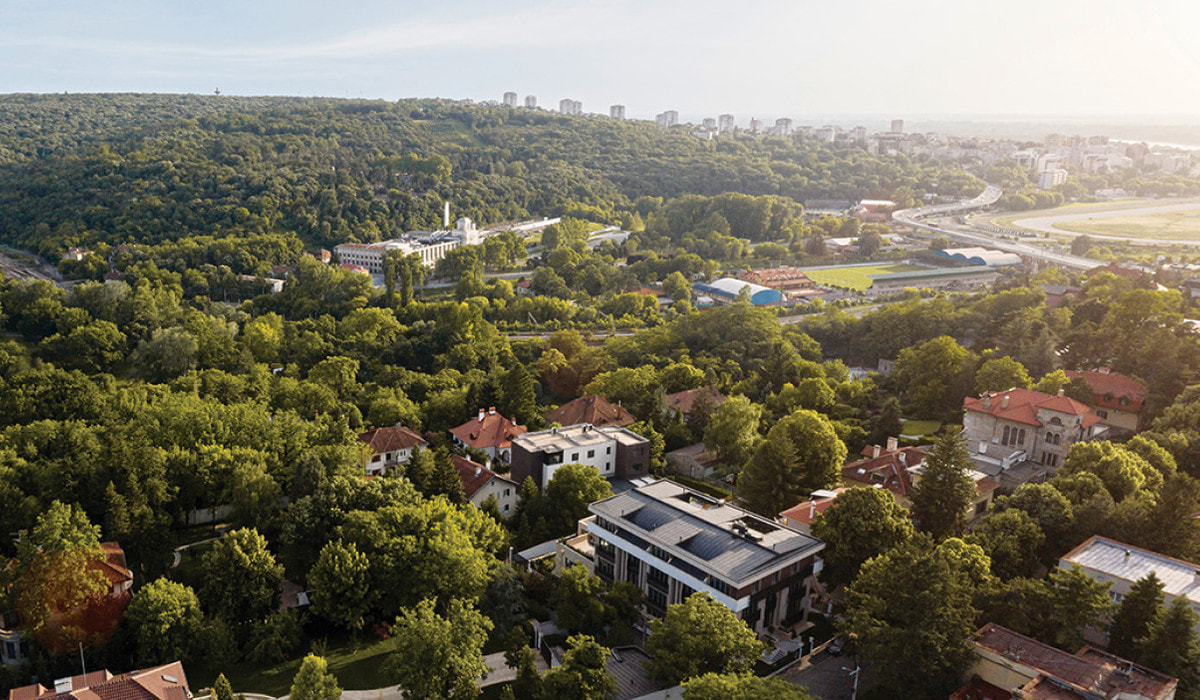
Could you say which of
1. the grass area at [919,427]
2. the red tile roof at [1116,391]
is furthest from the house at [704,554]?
the red tile roof at [1116,391]

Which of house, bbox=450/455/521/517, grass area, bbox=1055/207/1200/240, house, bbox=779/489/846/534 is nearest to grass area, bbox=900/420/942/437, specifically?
house, bbox=779/489/846/534

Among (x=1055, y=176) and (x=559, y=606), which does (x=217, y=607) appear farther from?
(x=1055, y=176)

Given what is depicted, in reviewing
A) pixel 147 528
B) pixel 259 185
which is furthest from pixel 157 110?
pixel 147 528

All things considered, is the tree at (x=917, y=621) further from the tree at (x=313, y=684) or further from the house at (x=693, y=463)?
the house at (x=693, y=463)

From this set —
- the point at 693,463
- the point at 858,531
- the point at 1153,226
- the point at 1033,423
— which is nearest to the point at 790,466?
the point at 858,531

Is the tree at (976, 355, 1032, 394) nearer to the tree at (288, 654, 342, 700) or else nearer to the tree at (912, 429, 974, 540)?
the tree at (912, 429, 974, 540)

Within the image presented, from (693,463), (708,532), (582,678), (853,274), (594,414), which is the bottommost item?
(853,274)

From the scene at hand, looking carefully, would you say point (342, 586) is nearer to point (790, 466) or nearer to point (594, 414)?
point (790, 466)
